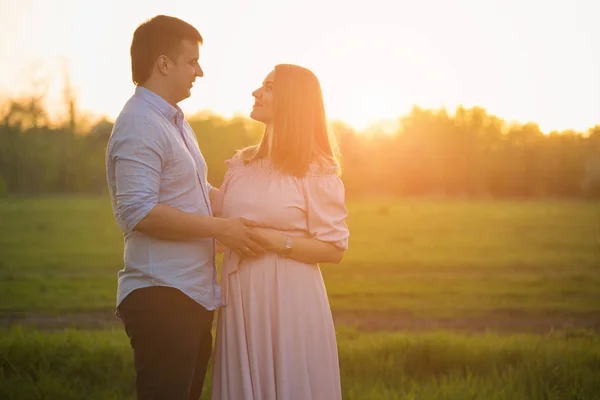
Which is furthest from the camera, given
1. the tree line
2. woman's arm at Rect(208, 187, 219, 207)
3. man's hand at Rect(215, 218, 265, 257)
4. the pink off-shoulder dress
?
the tree line

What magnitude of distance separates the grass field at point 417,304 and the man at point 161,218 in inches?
94.6

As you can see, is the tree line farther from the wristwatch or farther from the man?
the man

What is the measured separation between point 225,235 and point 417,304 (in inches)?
340

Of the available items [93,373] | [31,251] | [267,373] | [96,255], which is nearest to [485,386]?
[267,373]

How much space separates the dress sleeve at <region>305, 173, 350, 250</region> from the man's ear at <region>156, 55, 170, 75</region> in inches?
30.8

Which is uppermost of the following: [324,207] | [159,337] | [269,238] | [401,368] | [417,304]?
[324,207]

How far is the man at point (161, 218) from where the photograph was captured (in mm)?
2848

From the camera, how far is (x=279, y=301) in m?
3.31

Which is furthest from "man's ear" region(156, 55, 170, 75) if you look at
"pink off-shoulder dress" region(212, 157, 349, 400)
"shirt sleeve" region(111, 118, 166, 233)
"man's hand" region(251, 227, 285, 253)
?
"man's hand" region(251, 227, 285, 253)

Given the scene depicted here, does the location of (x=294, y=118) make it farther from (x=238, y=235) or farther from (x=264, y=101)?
(x=238, y=235)

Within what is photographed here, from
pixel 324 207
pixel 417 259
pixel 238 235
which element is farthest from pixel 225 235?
pixel 417 259

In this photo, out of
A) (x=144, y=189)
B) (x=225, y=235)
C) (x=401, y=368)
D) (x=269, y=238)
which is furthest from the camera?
(x=401, y=368)

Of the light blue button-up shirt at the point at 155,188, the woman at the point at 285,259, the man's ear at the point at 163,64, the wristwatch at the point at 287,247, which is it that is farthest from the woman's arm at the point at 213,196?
the man's ear at the point at 163,64

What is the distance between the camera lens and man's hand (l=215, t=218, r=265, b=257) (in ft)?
9.98
